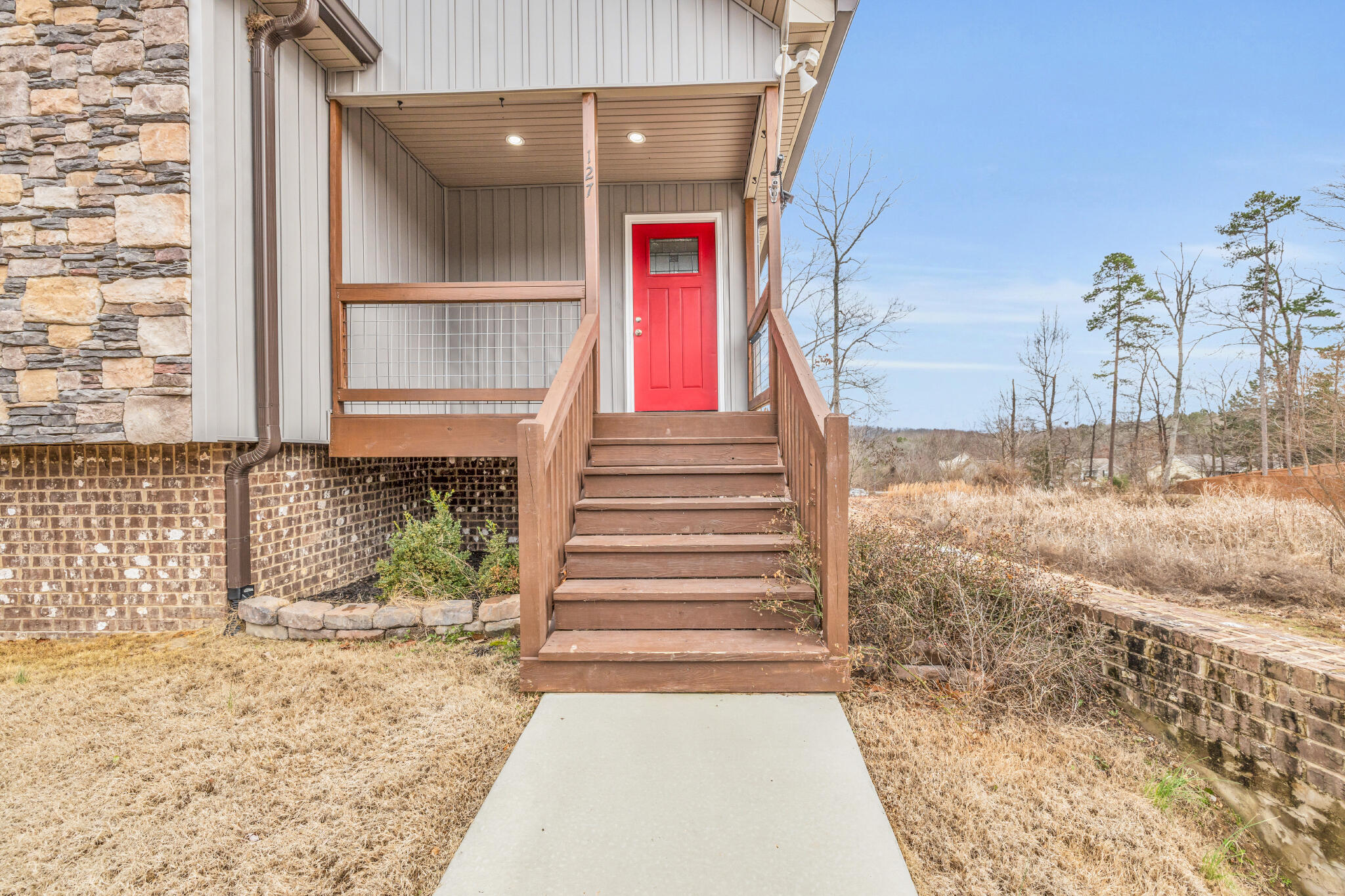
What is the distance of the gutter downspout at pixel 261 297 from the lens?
3490 millimetres

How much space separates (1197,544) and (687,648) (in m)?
4.35

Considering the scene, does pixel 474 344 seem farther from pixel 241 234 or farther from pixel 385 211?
pixel 241 234

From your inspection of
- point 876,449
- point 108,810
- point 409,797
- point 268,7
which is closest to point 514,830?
point 409,797

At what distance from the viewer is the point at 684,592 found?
2.79 m

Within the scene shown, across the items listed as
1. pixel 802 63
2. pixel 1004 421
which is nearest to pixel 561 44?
pixel 802 63

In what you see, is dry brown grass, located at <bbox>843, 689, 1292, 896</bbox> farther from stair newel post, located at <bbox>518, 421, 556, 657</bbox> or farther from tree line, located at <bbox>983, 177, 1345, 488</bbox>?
tree line, located at <bbox>983, 177, 1345, 488</bbox>

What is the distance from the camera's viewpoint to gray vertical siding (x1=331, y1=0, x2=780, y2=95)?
411 cm

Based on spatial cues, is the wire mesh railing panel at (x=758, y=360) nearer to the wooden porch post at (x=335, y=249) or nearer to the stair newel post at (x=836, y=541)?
the stair newel post at (x=836, y=541)

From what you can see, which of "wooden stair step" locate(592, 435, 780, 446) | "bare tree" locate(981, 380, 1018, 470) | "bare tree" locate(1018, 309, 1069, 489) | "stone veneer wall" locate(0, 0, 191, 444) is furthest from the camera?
"bare tree" locate(1018, 309, 1069, 489)

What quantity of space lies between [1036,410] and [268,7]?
1610 cm

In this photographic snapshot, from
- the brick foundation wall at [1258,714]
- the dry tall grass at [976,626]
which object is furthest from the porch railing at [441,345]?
the brick foundation wall at [1258,714]

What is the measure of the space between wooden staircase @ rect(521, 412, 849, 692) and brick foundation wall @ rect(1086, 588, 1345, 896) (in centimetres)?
151

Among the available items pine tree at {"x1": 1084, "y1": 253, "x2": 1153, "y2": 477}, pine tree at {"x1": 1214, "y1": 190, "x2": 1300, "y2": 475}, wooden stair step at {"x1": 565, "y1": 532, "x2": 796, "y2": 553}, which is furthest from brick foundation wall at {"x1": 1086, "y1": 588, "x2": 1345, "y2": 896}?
pine tree at {"x1": 1084, "y1": 253, "x2": 1153, "y2": 477}

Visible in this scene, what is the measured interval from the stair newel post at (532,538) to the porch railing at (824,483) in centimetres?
122
